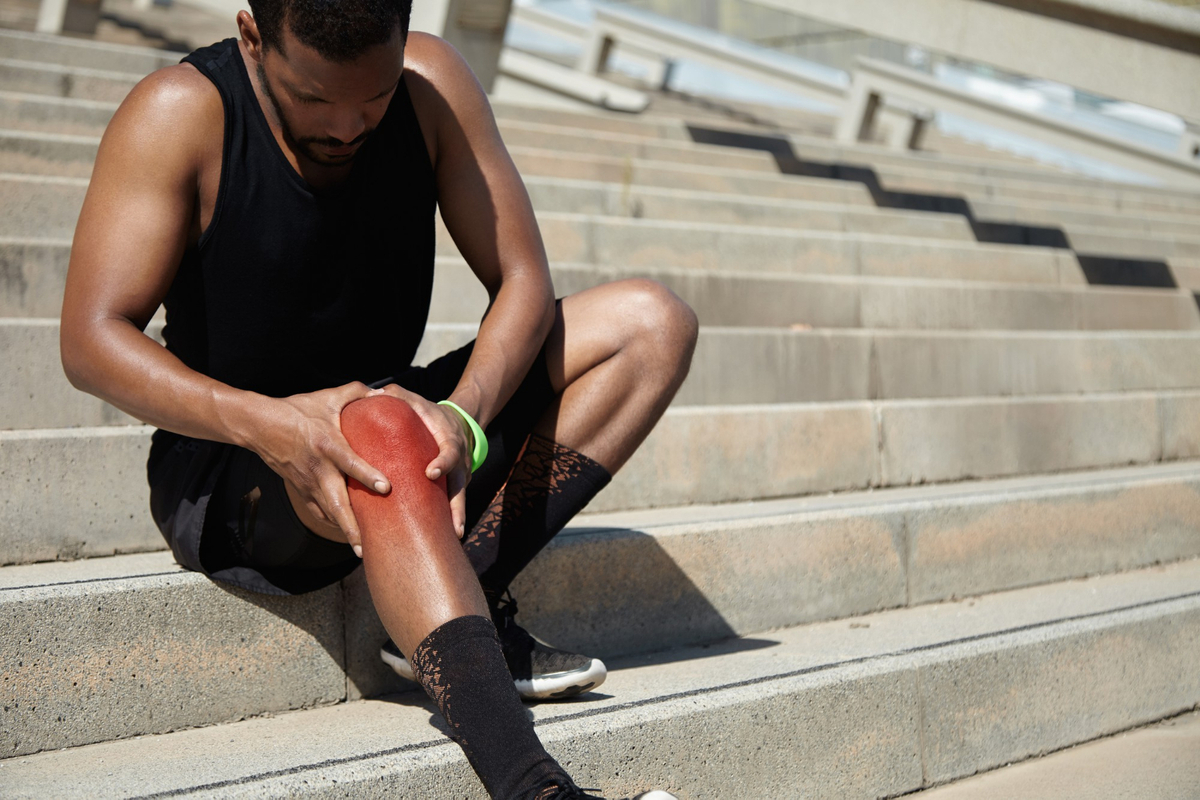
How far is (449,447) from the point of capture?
62.9 inches

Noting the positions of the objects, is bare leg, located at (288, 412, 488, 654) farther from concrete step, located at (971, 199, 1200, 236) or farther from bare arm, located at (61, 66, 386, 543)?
concrete step, located at (971, 199, 1200, 236)

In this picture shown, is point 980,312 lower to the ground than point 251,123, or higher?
lower

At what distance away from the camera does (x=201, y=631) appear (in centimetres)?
188

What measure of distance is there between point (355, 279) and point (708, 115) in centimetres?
781

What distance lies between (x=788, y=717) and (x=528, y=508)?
1.94 ft

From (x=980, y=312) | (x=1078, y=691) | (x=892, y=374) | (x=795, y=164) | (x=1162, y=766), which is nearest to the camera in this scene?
(x=1162, y=766)

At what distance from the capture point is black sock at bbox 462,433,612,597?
6.31 feet

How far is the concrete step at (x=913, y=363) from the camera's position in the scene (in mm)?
3389

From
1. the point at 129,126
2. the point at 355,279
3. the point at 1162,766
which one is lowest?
the point at 1162,766

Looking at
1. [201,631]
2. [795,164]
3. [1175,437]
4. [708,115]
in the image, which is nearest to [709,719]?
[201,631]

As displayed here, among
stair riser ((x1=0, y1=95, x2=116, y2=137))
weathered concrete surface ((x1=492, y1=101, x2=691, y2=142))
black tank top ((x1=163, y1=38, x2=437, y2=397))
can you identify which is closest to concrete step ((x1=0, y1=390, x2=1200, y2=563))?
black tank top ((x1=163, y1=38, x2=437, y2=397))

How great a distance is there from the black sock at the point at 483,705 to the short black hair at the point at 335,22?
2.77ft

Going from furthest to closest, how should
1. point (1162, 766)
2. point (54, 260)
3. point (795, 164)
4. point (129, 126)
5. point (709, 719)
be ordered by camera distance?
point (795, 164) → point (54, 260) → point (1162, 766) → point (709, 719) → point (129, 126)

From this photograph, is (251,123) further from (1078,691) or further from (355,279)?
(1078,691)
